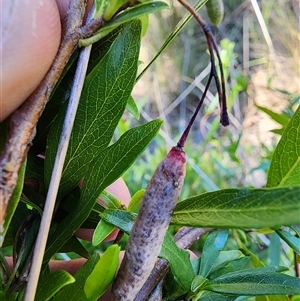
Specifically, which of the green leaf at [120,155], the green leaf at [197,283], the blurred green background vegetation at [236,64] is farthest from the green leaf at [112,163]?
the blurred green background vegetation at [236,64]

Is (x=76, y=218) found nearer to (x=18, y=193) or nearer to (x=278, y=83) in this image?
(x=18, y=193)

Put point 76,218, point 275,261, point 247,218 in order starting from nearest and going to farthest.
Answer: point 247,218, point 76,218, point 275,261

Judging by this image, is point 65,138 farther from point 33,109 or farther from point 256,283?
point 256,283

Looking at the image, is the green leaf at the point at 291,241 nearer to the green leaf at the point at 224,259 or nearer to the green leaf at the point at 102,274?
the green leaf at the point at 224,259

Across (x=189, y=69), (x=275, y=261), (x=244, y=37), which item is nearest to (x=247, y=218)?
(x=275, y=261)

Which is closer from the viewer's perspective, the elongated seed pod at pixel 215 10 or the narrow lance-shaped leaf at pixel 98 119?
the narrow lance-shaped leaf at pixel 98 119

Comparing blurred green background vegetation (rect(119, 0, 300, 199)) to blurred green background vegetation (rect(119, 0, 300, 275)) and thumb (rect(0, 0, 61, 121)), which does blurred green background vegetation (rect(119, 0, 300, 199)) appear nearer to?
blurred green background vegetation (rect(119, 0, 300, 275))

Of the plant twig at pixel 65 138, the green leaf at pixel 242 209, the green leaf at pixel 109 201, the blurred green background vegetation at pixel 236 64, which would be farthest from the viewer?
the blurred green background vegetation at pixel 236 64
